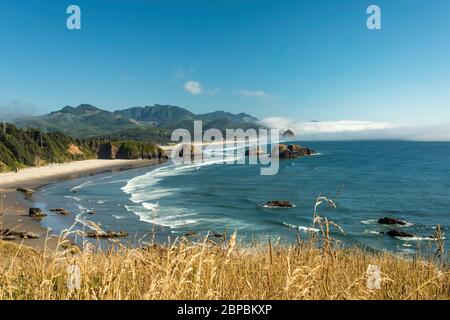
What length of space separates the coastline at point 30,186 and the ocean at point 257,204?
207 centimetres

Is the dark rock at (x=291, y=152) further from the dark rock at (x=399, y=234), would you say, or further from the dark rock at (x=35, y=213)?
the dark rock at (x=399, y=234)

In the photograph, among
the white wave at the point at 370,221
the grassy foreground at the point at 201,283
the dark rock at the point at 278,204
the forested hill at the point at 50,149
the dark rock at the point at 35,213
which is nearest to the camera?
the grassy foreground at the point at 201,283

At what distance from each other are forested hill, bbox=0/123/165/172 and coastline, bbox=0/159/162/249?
12.9ft

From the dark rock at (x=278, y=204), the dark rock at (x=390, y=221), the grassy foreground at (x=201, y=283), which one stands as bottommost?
the dark rock at (x=390, y=221)

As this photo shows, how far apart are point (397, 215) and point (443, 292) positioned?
4277 cm

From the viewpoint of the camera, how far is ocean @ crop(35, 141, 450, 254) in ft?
122

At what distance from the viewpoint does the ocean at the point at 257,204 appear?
37.2 meters

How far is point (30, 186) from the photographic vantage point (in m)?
72.9

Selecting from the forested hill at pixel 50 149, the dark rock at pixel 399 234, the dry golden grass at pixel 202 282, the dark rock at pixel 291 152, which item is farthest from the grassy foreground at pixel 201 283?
the dark rock at pixel 291 152

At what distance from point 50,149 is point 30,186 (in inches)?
1812

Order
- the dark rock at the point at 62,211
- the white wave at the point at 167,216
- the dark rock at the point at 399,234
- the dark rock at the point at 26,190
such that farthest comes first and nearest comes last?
the dark rock at the point at 26,190 → the dark rock at the point at 62,211 → the white wave at the point at 167,216 → the dark rock at the point at 399,234

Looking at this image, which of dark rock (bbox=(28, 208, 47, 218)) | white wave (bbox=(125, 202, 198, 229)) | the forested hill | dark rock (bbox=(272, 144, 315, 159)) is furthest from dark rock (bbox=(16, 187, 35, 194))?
dark rock (bbox=(272, 144, 315, 159))

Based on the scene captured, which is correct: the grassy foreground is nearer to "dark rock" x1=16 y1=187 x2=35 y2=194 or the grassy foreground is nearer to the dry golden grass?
the dry golden grass

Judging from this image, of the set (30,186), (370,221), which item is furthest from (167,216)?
(30,186)
